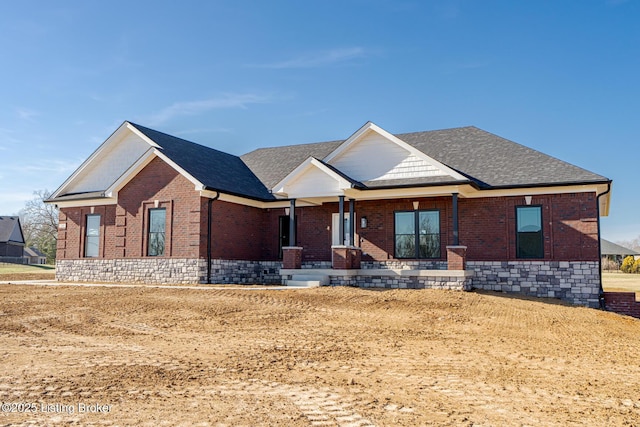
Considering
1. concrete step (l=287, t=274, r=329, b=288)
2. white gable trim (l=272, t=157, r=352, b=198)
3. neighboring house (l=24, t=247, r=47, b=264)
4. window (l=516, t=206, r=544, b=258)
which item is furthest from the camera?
neighboring house (l=24, t=247, r=47, b=264)

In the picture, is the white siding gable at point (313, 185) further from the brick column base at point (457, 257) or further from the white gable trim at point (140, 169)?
the brick column base at point (457, 257)

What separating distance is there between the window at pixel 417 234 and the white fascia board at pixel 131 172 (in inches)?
A: 391

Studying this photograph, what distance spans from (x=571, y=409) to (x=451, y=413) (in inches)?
51.3

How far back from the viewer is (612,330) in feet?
40.4

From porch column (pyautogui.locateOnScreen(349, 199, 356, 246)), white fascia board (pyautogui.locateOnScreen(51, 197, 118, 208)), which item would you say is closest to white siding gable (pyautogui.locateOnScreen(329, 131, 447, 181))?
porch column (pyautogui.locateOnScreen(349, 199, 356, 246))

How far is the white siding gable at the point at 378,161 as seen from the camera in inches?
772

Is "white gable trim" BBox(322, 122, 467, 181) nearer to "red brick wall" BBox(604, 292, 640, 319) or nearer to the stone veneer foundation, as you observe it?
the stone veneer foundation

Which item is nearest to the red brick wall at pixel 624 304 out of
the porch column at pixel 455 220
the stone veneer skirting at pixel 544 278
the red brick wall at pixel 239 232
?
the stone veneer skirting at pixel 544 278

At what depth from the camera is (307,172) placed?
20141 millimetres

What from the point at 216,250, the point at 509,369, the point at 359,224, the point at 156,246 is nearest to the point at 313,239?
the point at 359,224

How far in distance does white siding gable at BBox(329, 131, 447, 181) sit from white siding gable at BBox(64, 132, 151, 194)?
8.90m

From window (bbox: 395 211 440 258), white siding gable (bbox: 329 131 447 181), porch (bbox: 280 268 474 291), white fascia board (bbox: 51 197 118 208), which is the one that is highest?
white siding gable (bbox: 329 131 447 181)

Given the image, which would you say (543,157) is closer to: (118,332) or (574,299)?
(574,299)

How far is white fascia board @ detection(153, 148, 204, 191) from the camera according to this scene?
65.6 ft
